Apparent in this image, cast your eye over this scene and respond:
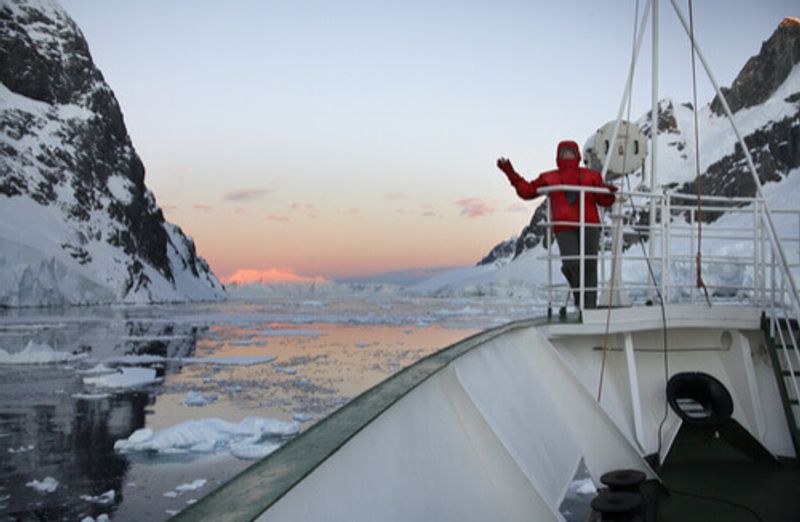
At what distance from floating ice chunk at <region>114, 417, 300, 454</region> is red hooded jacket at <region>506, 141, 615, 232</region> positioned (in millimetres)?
6228

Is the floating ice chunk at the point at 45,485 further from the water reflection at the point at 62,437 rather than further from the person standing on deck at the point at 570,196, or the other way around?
the person standing on deck at the point at 570,196

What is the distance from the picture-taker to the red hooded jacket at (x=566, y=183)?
4871 mm

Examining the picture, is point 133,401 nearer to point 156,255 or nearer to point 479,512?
point 479,512

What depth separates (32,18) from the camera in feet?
355

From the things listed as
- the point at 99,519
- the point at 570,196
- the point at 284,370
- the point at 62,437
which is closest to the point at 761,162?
the point at 284,370

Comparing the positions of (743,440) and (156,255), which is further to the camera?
(156,255)

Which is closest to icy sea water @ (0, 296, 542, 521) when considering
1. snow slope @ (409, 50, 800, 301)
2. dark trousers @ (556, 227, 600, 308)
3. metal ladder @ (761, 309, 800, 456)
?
dark trousers @ (556, 227, 600, 308)

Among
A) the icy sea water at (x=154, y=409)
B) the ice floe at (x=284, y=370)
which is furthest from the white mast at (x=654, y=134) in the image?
the ice floe at (x=284, y=370)

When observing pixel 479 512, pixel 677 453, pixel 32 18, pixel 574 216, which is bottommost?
pixel 677 453

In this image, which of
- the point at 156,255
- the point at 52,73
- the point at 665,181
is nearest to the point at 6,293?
the point at 156,255

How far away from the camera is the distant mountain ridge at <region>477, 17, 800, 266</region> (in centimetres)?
9262

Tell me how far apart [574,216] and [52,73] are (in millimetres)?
115438

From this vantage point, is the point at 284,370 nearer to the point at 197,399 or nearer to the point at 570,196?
the point at 197,399

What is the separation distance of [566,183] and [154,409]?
10.2 metres
